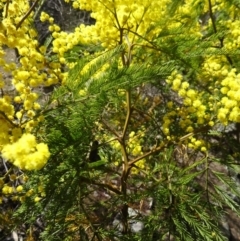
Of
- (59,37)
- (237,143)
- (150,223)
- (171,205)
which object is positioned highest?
(59,37)

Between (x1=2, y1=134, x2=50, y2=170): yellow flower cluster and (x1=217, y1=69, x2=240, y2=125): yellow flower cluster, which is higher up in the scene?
(x1=217, y1=69, x2=240, y2=125): yellow flower cluster

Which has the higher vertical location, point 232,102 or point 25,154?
point 232,102

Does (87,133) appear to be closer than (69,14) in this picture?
Yes

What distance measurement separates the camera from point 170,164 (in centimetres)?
254

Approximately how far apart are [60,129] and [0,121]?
0.30m

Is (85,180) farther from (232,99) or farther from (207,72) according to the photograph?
(207,72)

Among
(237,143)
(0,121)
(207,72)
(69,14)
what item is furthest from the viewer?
(69,14)

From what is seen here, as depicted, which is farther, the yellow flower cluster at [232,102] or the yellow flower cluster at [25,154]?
the yellow flower cluster at [232,102]

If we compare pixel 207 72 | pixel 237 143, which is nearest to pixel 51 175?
pixel 207 72

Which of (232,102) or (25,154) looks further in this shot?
(232,102)

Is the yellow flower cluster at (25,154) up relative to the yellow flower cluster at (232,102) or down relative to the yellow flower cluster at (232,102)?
down

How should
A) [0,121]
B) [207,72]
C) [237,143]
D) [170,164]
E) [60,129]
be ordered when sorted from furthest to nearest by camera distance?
[237,143] < [207,72] < [170,164] < [60,129] < [0,121]

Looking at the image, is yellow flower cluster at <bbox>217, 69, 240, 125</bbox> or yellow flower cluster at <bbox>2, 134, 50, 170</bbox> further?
yellow flower cluster at <bbox>217, 69, 240, 125</bbox>

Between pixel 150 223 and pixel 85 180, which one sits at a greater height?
pixel 85 180
